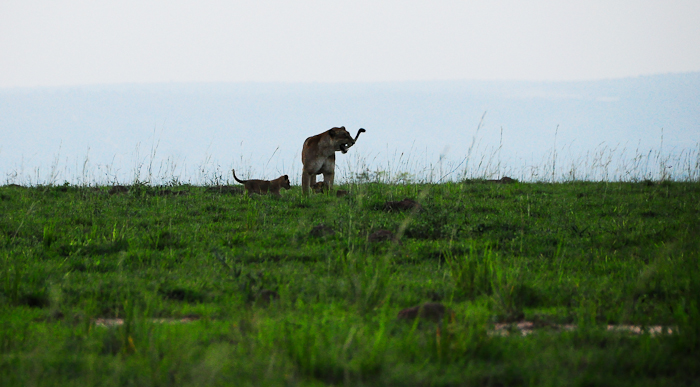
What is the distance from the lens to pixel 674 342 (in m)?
2.97

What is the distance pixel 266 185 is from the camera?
1023 cm

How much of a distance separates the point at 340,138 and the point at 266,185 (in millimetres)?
1626

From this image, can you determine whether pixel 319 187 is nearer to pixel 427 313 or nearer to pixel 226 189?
pixel 226 189

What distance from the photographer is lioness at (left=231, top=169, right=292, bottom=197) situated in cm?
1013

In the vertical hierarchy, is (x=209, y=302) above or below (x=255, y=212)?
below

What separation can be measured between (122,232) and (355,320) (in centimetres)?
372

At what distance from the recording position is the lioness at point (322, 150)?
32.5 ft

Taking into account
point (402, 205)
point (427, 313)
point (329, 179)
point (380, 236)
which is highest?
point (329, 179)

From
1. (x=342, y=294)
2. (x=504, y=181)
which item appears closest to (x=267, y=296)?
(x=342, y=294)

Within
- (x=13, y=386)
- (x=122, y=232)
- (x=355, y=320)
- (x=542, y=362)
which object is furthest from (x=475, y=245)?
(x=13, y=386)

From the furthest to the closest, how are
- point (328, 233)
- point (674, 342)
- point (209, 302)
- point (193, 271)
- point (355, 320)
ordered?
point (328, 233), point (193, 271), point (209, 302), point (355, 320), point (674, 342)

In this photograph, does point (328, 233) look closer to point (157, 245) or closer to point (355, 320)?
point (157, 245)

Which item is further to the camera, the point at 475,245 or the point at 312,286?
the point at 475,245

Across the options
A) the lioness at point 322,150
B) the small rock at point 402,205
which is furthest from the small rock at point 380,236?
the lioness at point 322,150
